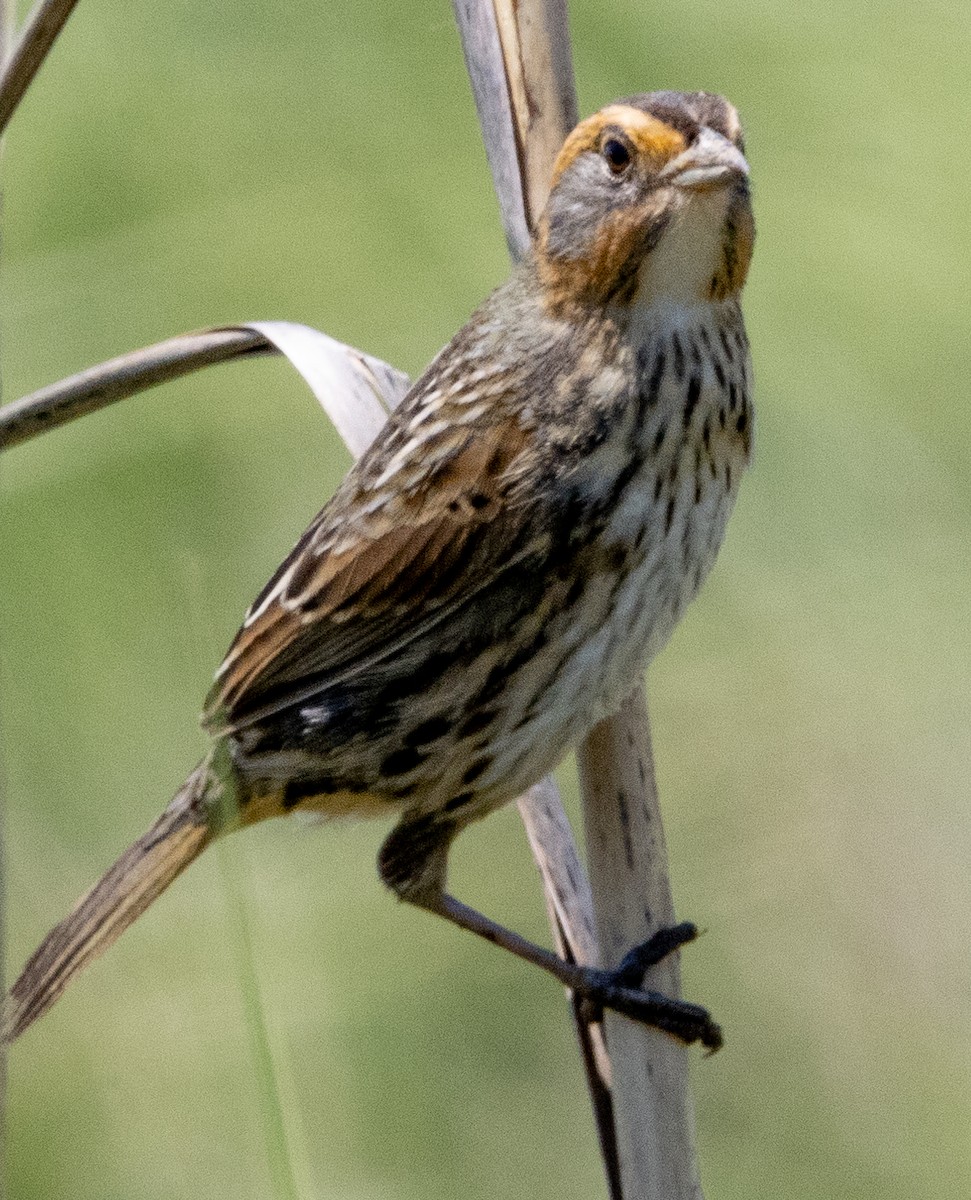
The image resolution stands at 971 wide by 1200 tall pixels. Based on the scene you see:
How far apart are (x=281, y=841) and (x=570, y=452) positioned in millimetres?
1502

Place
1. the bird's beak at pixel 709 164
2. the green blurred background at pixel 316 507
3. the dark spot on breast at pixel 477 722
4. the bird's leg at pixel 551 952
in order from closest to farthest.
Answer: the bird's beak at pixel 709 164
the bird's leg at pixel 551 952
the dark spot on breast at pixel 477 722
the green blurred background at pixel 316 507

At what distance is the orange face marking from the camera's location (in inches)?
79.9

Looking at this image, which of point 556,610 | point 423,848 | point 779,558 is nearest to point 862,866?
point 779,558

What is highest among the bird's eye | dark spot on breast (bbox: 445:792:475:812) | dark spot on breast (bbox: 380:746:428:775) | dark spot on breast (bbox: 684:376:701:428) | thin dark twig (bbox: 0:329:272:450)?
the bird's eye

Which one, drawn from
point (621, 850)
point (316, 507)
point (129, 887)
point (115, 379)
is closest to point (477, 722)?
point (621, 850)

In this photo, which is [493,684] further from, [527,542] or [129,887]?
[129,887]

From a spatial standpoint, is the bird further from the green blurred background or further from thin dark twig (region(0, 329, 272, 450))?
the green blurred background

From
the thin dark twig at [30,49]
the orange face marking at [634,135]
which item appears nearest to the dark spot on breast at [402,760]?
the orange face marking at [634,135]

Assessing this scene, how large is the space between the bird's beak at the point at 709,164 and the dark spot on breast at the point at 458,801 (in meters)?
0.77

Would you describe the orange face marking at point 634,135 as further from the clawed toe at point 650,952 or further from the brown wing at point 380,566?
the clawed toe at point 650,952

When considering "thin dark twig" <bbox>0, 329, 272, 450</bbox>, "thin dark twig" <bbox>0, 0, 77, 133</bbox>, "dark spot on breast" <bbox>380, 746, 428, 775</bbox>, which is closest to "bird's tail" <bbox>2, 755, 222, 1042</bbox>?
"dark spot on breast" <bbox>380, 746, 428, 775</bbox>

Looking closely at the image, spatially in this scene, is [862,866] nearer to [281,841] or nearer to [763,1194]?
[763,1194]

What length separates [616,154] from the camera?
207 cm

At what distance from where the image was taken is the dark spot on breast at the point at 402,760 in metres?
2.35
